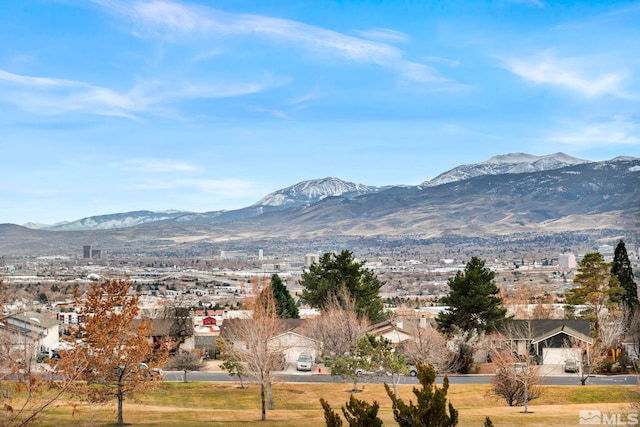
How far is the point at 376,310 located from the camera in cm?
6506

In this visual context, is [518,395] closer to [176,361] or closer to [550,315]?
[176,361]

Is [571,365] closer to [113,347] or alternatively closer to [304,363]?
[304,363]

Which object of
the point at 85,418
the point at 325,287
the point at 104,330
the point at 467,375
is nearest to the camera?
the point at 104,330

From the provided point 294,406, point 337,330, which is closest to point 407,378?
point 337,330

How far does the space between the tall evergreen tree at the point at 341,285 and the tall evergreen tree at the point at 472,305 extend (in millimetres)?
7502

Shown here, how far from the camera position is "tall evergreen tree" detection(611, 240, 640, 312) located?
208ft

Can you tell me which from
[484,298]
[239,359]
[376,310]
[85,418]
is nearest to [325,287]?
[376,310]

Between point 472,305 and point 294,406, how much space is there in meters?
20.0

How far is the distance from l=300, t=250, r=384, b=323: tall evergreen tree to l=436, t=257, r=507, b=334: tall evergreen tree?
7.50 meters

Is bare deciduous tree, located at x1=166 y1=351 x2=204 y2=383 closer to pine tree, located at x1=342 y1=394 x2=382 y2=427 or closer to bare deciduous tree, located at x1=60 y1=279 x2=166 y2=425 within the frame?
bare deciduous tree, located at x1=60 y1=279 x2=166 y2=425

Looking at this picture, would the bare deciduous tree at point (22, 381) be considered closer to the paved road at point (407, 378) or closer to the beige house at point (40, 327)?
the paved road at point (407, 378)

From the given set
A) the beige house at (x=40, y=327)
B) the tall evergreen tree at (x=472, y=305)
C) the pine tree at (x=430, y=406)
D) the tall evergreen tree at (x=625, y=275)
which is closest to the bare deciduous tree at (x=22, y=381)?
the pine tree at (x=430, y=406)

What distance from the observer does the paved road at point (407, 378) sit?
4959cm

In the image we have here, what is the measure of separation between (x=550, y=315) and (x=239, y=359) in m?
43.7
